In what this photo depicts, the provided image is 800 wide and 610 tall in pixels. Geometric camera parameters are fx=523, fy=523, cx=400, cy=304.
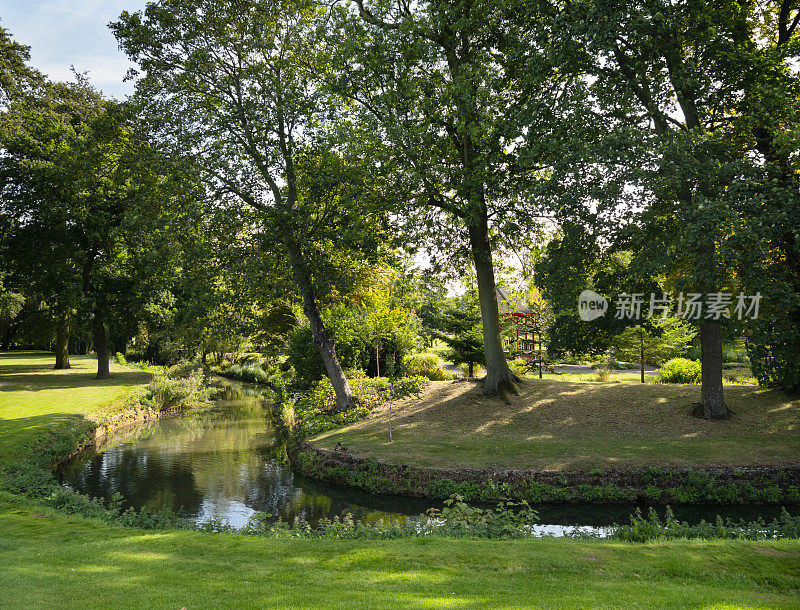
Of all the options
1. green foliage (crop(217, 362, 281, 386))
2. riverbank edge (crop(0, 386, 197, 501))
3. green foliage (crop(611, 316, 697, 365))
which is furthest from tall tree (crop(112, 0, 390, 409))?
green foliage (crop(217, 362, 281, 386))

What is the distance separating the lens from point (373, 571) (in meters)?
6.22

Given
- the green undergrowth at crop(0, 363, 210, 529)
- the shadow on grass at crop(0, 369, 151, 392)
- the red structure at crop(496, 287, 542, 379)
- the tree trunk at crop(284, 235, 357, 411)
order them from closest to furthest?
the green undergrowth at crop(0, 363, 210, 529) → the tree trunk at crop(284, 235, 357, 411) → the shadow on grass at crop(0, 369, 151, 392) → the red structure at crop(496, 287, 542, 379)

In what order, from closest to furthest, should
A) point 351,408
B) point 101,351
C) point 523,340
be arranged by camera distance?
point 351,408
point 101,351
point 523,340

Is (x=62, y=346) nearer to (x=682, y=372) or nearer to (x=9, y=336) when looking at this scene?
(x=9, y=336)

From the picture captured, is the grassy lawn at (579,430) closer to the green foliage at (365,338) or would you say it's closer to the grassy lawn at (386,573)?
the green foliage at (365,338)

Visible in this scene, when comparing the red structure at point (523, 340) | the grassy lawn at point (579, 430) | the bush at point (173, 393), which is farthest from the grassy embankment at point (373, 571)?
the red structure at point (523, 340)

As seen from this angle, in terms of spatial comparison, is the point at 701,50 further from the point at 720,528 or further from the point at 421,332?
the point at 421,332

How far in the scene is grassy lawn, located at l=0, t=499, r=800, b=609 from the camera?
5.20m

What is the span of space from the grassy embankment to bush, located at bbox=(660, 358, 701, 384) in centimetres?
1472

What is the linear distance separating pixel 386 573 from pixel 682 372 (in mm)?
18685

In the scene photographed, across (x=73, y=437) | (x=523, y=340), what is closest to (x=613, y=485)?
(x=73, y=437)

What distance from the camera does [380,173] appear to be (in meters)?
17.2

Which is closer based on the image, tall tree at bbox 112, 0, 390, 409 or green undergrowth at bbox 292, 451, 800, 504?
green undergrowth at bbox 292, 451, 800, 504

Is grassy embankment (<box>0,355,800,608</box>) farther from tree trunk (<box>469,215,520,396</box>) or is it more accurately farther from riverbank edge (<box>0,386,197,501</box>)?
tree trunk (<box>469,215,520,396</box>)
